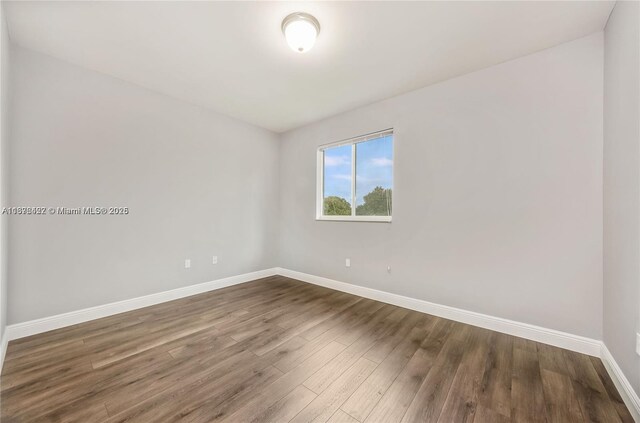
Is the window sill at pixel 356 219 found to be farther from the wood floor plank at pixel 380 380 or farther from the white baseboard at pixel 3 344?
the white baseboard at pixel 3 344

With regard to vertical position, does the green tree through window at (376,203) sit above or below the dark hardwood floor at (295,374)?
above

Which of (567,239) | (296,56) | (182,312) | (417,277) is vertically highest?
(296,56)

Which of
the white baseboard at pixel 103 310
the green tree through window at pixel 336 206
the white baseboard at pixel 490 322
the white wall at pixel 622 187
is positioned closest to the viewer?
the white wall at pixel 622 187

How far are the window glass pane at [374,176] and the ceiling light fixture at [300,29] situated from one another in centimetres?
167

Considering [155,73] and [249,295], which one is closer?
[155,73]

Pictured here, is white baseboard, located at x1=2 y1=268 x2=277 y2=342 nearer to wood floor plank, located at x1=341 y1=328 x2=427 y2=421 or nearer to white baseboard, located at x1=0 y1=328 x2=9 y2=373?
white baseboard, located at x1=0 y1=328 x2=9 y2=373

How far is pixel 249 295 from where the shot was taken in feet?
10.8

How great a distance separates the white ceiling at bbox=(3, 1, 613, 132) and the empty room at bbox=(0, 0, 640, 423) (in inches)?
0.8


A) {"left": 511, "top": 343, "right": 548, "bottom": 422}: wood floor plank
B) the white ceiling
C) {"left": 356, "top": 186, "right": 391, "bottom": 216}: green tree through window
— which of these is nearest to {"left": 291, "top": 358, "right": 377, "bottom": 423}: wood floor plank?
{"left": 511, "top": 343, "right": 548, "bottom": 422}: wood floor plank

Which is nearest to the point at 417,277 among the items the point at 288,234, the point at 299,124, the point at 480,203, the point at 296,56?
the point at 480,203

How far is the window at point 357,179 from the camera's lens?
3.25 m

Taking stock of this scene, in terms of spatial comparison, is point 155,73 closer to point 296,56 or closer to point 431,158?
point 296,56

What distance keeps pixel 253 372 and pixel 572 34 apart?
362cm

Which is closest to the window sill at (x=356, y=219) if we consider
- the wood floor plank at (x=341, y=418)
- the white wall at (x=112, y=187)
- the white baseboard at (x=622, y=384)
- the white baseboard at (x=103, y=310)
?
the white wall at (x=112, y=187)
